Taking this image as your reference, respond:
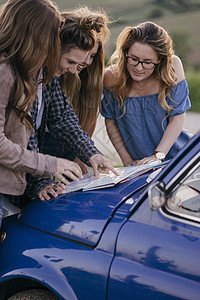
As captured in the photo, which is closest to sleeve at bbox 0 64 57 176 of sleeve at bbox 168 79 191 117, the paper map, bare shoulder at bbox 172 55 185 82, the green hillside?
the paper map

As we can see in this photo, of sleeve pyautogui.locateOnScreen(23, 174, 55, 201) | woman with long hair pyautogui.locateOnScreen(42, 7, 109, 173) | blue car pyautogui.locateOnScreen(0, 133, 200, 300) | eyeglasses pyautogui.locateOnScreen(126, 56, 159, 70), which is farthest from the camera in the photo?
eyeglasses pyautogui.locateOnScreen(126, 56, 159, 70)

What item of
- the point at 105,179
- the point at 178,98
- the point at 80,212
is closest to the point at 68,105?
the point at 105,179

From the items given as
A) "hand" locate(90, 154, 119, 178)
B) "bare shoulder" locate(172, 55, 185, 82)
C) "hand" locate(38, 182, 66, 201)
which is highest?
"bare shoulder" locate(172, 55, 185, 82)

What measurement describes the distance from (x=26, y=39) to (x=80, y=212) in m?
0.88

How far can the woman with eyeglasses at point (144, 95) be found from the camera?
3178 mm

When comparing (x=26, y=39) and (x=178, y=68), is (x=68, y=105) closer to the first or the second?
(x=26, y=39)

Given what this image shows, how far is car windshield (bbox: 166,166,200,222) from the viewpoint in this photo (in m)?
Answer: 1.74

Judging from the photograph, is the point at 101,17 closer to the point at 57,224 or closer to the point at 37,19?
the point at 37,19

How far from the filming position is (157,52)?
3176 mm

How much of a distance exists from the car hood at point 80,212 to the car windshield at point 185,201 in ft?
1.00

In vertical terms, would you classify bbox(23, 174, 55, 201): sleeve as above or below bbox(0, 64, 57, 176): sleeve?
below

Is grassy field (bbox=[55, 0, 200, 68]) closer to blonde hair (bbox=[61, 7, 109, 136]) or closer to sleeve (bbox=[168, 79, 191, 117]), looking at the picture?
sleeve (bbox=[168, 79, 191, 117])

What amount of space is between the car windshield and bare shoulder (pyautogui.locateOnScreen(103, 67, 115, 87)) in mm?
1667

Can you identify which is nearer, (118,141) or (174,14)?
(118,141)
